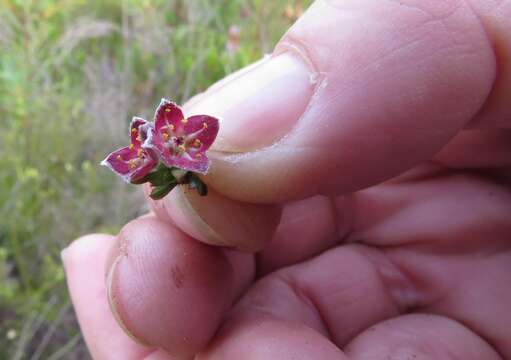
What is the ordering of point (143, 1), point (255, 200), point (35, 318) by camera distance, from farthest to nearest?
point (143, 1) → point (35, 318) → point (255, 200)

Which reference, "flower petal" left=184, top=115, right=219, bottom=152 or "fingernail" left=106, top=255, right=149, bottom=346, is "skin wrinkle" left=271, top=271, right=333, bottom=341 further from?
"flower petal" left=184, top=115, right=219, bottom=152

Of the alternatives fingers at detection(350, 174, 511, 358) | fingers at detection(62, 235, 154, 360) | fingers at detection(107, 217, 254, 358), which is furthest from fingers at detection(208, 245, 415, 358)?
fingers at detection(62, 235, 154, 360)

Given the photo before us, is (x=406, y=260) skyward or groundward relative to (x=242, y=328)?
groundward

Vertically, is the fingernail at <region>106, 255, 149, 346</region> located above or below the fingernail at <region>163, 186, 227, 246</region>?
below

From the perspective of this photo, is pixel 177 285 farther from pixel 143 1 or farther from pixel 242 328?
pixel 143 1

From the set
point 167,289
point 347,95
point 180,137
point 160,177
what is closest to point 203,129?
point 180,137

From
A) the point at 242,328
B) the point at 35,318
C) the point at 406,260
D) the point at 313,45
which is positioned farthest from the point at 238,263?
the point at 35,318

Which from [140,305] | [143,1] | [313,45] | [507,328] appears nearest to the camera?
[313,45]
